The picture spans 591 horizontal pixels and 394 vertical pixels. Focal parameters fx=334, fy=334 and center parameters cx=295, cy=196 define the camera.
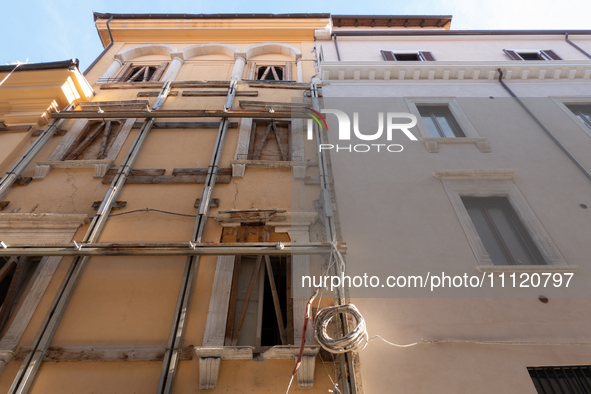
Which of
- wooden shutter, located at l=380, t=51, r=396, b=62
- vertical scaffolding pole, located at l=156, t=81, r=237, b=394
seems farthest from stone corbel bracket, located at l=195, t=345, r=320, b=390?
wooden shutter, located at l=380, t=51, r=396, b=62

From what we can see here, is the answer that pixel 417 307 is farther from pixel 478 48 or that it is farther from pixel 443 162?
pixel 478 48

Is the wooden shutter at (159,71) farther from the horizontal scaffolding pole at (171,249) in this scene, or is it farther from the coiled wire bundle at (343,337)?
the coiled wire bundle at (343,337)

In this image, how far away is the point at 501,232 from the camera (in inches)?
250

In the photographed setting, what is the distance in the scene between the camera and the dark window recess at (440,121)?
28.7ft

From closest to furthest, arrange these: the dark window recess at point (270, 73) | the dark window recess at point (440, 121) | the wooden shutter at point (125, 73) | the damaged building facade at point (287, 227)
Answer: the damaged building facade at point (287, 227)
the dark window recess at point (440, 121)
the wooden shutter at point (125, 73)
the dark window recess at point (270, 73)

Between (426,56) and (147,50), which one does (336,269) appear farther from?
(147,50)

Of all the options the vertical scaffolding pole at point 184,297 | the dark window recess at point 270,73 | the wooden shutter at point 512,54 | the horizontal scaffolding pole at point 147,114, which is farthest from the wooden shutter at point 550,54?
the vertical scaffolding pole at point 184,297

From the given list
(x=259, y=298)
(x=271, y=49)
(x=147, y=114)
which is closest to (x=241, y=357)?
(x=259, y=298)

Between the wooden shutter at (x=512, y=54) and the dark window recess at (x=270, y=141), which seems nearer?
the dark window recess at (x=270, y=141)

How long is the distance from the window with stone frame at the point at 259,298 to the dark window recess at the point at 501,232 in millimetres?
3715

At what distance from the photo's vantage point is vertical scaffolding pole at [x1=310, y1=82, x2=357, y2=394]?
4176 millimetres

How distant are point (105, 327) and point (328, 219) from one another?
12.8ft

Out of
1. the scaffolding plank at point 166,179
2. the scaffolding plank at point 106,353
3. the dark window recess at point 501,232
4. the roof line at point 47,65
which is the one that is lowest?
the scaffolding plank at point 106,353

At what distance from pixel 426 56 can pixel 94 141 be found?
1134 cm
